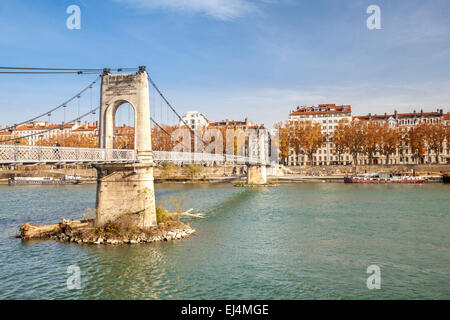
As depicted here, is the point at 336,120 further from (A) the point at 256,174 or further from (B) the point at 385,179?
(A) the point at 256,174

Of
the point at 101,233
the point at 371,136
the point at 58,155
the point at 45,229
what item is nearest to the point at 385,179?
the point at 371,136

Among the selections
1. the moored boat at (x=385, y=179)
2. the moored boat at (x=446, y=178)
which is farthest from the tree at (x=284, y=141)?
the moored boat at (x=446, y=178)

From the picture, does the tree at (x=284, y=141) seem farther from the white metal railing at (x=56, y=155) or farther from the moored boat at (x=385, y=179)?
the white metal railing at (x=56, y=155)

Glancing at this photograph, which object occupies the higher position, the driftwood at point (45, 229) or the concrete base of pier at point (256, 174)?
the concrete base of pier at point (256, 174)

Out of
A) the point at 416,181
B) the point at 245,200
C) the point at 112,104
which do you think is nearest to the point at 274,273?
the point at 112,104

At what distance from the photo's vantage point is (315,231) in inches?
918

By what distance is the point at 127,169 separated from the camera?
67.3ft

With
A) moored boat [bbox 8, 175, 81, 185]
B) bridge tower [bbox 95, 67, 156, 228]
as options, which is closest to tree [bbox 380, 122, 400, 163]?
moored boat [bbox 8, 175, 81, 185]

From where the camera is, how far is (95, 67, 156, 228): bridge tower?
2027cm

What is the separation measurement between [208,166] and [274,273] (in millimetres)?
69311

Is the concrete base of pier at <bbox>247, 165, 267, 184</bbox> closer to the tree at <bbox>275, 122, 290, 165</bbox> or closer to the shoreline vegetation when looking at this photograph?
the tree at <bbox>275, 122, 290, 165</bbox>

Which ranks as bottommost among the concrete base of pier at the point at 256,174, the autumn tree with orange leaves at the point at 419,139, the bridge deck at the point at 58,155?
the concrete base of pier at the point at 256,174

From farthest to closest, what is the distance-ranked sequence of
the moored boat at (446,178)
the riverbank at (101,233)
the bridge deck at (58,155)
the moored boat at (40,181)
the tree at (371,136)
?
the tree at (371,136) → the moored boat at (40,181) → the moored boat at (446,178) → the riverbank at (101,233) → the bridge deck at (58,155)

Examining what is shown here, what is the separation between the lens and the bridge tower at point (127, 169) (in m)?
20.3
